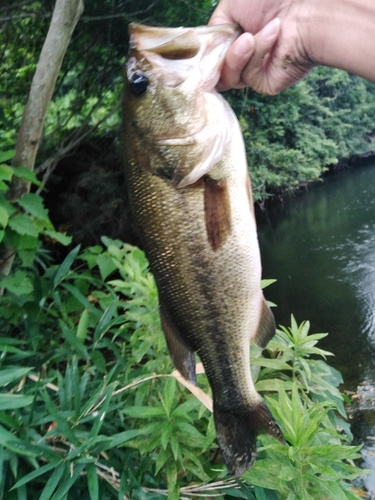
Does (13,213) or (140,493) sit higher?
(13,213)

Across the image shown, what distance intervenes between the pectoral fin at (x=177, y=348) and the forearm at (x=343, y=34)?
1017 mm

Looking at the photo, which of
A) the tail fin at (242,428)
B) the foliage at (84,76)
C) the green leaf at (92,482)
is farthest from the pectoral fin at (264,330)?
the foliage at (84,76)

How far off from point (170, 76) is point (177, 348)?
3.09 ft

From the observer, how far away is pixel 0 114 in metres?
2.80

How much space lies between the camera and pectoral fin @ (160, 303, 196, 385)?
4.81ft

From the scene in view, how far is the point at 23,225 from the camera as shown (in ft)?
7.65

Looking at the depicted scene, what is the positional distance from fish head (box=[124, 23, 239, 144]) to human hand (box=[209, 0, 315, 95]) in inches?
2.7

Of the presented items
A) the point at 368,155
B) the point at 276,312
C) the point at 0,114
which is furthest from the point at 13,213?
the point at 368,155

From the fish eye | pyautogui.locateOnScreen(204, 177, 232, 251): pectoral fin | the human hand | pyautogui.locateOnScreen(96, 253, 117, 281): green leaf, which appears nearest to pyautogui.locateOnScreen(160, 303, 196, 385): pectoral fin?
pyautogui.locateOnScreen(204, 177, 232, 251): pectoral fin

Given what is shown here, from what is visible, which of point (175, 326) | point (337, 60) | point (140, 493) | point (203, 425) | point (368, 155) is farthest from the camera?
point (368, 155)

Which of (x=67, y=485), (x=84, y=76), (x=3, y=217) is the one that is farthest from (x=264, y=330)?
(x=84, y=76)

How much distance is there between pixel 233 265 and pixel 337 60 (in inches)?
29.7

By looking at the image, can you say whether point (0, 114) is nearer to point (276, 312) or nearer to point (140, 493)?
point (140, 493)

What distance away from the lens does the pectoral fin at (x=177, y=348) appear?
4.81ft
